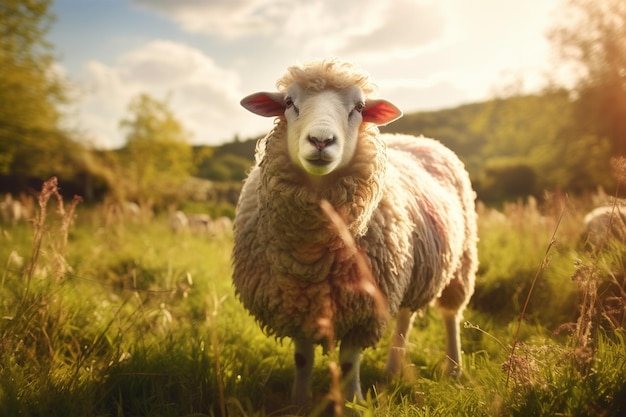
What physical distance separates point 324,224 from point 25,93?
40.4 ft

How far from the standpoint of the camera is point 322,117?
6.59 ft

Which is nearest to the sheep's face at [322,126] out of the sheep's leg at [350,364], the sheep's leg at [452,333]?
the sheep's leg at [350,364]

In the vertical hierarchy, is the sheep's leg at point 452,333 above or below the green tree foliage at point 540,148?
below

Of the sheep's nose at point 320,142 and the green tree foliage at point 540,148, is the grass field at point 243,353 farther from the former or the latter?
the green tree foliage at point 540,148

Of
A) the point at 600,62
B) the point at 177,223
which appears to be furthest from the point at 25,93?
the point at 600,62

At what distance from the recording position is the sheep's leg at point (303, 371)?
100 inches

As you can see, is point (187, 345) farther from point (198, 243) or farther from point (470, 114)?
point (470, 114)

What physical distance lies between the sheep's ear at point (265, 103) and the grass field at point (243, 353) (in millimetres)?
973

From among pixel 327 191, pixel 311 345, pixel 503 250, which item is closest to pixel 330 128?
pixel 327 191

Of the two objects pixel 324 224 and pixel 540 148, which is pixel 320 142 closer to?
pixel 324 224

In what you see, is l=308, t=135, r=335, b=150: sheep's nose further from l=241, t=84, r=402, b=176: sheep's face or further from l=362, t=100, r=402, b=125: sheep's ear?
l=362, t=100, r=402, b=125: sheep's ear

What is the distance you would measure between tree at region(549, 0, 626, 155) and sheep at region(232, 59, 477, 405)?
51.8 ft

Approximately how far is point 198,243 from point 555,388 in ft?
20.0

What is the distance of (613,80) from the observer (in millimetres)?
14938
